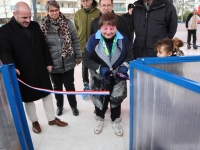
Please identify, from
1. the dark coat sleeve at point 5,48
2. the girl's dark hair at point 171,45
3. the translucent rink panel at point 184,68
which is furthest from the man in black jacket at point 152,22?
the dark coat sleeve at point 5,48

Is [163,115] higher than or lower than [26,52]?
lower

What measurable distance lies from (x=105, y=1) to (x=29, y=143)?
1.62 metres

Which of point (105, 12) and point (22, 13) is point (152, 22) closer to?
point (105, 12)

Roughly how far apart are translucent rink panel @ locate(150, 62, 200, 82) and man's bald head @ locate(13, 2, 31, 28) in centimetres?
120

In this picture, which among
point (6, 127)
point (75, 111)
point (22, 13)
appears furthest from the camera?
point (75, 111)

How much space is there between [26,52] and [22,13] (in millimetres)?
352

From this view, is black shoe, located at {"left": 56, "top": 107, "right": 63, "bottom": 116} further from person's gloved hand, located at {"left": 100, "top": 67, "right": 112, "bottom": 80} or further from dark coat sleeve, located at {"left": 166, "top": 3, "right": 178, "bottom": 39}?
dark coat sleeve, located at {"left": 166, "top": 3, "right": 178, "bottom": 39}

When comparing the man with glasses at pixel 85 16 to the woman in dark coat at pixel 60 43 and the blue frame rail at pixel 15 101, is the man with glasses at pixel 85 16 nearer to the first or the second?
the woman in dark coat at pixel 60 43

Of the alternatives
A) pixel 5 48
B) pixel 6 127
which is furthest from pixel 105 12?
pixel 6 127

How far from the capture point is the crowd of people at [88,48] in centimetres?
173

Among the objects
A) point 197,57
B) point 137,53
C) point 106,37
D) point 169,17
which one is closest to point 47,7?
point 106,37

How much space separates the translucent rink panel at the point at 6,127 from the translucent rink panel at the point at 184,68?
1.13 m

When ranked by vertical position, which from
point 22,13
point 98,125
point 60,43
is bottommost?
point 98,125

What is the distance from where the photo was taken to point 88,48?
1831 millimetres
